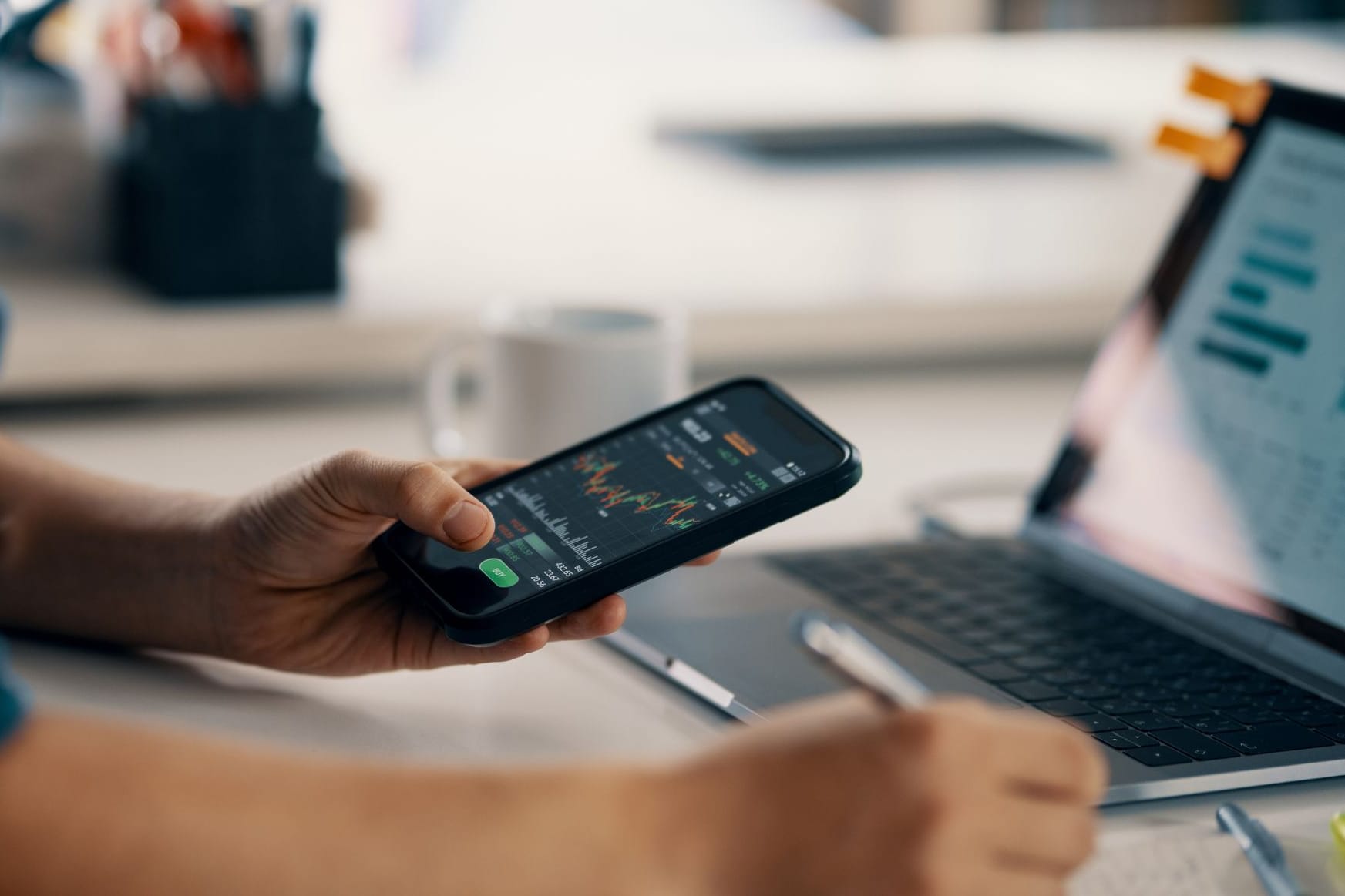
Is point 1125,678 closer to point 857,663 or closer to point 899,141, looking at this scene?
point 857,663

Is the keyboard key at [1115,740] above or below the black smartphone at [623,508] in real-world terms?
below

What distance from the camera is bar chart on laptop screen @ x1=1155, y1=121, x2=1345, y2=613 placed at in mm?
786

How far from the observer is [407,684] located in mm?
733

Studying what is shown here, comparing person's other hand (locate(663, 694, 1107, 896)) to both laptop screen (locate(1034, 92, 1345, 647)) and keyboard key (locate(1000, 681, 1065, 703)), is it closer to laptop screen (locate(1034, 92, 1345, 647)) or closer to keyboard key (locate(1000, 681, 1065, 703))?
keyboard key (locate(1000, 681, 1065, 703))

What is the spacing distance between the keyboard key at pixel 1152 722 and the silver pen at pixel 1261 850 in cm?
5

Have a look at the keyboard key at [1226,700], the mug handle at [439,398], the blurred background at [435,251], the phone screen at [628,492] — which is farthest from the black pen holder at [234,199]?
the keyboard key at [1226,700]

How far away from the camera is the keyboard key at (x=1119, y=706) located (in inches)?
26.6

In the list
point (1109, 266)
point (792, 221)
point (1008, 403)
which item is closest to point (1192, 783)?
point (1008, 403)

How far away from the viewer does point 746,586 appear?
0.84 m

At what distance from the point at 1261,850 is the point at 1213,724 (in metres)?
0.10

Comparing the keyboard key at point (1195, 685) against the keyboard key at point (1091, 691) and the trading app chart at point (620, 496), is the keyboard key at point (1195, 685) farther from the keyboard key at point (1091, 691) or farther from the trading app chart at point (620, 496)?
the trading app chart at point (620, 496)

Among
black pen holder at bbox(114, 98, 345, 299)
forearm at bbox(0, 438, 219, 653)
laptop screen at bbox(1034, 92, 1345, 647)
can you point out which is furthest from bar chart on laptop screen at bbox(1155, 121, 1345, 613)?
black pen holder at bbox(114, 98, 345, 299)

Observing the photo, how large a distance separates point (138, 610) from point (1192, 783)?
458 millimetres

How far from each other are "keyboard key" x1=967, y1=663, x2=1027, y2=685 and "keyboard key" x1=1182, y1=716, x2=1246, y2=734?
78 mm
